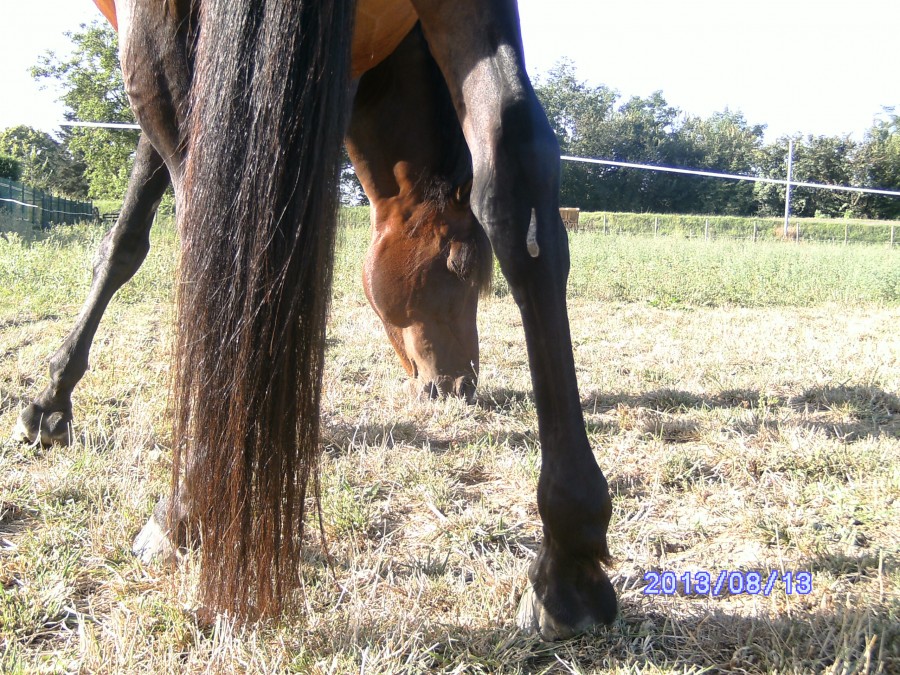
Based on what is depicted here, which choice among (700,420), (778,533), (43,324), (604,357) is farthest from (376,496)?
(43,324)

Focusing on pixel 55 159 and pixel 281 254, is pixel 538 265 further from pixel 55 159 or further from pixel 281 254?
pixel 55 159

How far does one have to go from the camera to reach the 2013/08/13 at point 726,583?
1443 millimetres

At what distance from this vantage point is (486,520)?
5.93 feet

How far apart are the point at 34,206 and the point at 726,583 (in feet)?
72.8

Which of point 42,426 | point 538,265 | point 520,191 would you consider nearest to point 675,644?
point 538,265

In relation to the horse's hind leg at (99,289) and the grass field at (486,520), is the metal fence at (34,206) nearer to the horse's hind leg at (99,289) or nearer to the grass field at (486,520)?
the horse's hind leg at (99,289)

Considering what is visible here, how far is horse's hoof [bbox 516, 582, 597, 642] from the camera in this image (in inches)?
50.5

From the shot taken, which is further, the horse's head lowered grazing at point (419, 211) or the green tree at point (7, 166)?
the green tree at point (7, 166)

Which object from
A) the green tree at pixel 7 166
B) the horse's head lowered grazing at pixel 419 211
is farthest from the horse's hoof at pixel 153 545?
the green tree at pixel 7 166

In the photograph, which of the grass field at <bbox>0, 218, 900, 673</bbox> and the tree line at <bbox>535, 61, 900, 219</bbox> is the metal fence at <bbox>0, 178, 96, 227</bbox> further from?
the tree line at <bbox>535, 61, 900, 219</bbox>

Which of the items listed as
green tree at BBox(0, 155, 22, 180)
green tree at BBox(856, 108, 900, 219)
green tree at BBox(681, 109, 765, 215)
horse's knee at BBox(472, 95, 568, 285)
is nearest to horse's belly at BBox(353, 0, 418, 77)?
horse's knee at BBox(472, 95, 568, 285)

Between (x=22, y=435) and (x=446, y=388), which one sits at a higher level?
(x=446, y=388)

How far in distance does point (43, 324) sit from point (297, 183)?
14.1 ft

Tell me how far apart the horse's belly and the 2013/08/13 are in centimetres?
158
